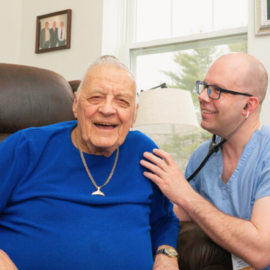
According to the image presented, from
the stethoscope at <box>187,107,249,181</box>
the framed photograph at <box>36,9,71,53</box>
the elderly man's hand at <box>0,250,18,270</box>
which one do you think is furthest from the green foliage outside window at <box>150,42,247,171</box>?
the elderly man's hand at <box>0,250,18,270</box>

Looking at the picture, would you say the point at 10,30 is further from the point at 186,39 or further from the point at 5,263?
the point at 5,263

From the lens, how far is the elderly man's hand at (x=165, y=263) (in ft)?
3.61

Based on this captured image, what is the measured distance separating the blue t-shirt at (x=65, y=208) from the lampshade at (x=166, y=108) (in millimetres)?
888

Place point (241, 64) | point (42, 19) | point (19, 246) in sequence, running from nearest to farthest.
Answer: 1. point (19, 246)
2. point (241, 64)
3. point (42, 19)

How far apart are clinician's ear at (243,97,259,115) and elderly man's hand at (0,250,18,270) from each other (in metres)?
1.08

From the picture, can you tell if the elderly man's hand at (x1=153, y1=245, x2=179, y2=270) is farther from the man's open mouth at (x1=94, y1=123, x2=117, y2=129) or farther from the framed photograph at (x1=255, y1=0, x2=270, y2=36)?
the framed photograph at (x1=255, y1=0, x2=270, y2=36)

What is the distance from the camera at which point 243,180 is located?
1325 millimetres

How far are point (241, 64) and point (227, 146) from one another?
373 millimetres

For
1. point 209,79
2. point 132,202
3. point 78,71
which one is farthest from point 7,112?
point 78,71

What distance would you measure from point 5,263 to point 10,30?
2913 mm

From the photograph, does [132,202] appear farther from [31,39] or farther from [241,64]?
[31,39]

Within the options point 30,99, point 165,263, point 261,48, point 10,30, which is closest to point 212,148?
point 165,263

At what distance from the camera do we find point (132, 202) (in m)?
1.12

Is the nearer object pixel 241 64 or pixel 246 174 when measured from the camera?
pixel 246 174
